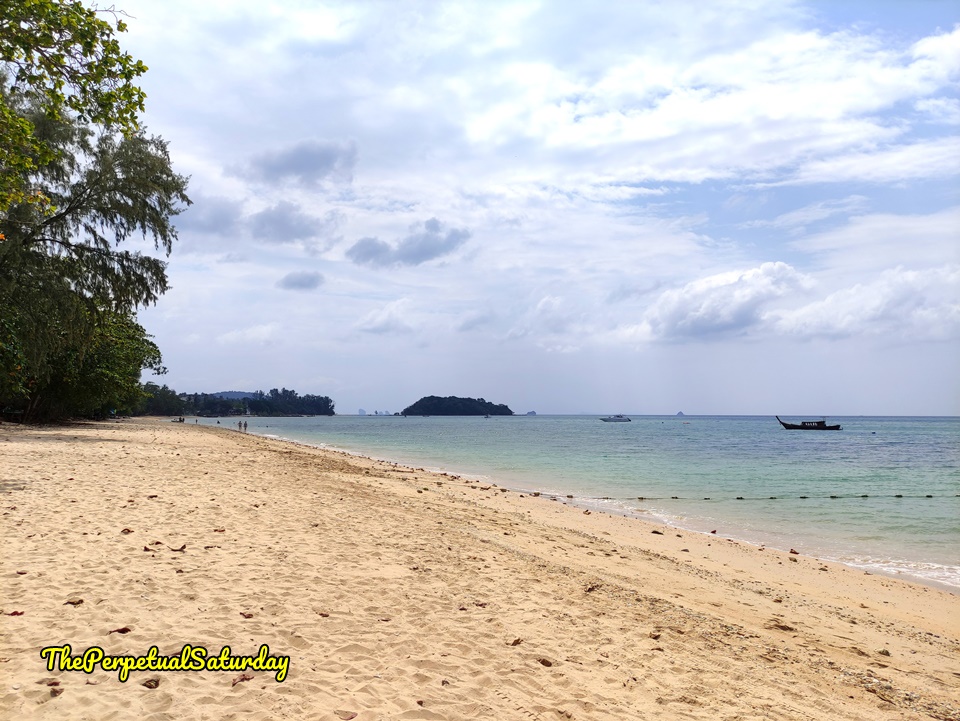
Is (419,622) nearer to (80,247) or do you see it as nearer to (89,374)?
(80,247)

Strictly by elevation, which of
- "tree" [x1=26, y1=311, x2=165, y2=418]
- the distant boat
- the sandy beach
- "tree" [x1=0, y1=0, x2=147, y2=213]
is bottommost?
the distant boat

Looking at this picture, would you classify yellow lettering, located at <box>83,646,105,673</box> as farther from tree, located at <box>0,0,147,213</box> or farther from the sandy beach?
tree, located at <box>0,0,147,213</box>

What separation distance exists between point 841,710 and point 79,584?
7354 millimetres

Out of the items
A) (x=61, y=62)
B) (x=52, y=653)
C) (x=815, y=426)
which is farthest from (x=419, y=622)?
(x=815, y=426)

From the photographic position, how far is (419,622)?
20.5 ft

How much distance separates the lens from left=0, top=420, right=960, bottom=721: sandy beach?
4.72 m

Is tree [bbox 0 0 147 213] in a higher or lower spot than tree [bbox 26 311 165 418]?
higher

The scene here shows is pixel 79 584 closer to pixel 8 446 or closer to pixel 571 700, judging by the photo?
pixel 571 700

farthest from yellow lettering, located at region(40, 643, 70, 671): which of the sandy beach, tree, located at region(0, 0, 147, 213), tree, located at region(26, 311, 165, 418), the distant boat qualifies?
the distant boat

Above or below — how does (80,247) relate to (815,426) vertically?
above

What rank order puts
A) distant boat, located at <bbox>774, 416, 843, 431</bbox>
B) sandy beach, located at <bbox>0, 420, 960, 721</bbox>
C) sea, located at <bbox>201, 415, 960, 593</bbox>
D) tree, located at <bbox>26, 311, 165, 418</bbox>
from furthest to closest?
distant boat, located at <bbox>774, 416, 843, 431</bbox>
tree, located at <bbox>26, 311, 165, 418</bbox>
sea, located at <bbox>201, 415, 960, 593</bbox>
sandy beach, located at <bbox>0, 420, 960, 721</bbox>

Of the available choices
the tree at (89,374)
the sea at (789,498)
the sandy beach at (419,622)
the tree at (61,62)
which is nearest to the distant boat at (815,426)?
the sea at (789,498)

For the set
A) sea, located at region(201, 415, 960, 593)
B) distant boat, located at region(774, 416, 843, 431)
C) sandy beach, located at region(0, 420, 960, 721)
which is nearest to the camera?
sandy beach, located at region(0, 420, 960, 721)

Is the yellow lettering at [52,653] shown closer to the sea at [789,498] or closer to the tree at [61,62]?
the tree at [61,62]
